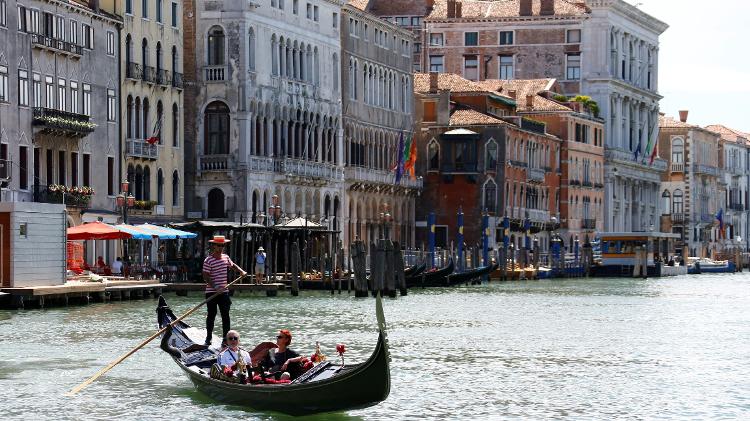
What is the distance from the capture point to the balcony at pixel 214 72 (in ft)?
188

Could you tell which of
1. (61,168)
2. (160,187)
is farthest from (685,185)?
(61,168)

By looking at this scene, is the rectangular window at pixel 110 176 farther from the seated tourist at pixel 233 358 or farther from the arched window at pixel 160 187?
the seated tourist at pixel 233 358

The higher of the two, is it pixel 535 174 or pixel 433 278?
pixel 535 174

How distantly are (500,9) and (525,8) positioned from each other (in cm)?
122

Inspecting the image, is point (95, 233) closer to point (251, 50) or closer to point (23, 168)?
point (23, 168)

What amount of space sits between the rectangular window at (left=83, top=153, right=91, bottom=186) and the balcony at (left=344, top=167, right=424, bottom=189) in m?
17.2

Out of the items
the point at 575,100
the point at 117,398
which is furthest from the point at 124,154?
the point at 575,100

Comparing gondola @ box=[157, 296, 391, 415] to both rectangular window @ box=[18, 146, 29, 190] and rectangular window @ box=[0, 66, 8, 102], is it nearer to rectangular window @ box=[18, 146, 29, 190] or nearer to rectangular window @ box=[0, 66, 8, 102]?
rectangular window @ box=[0, 66, 8, 102]

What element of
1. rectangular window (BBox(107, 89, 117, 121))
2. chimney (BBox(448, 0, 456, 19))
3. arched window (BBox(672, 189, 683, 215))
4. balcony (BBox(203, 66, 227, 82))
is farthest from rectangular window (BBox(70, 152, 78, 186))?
arched window (BBox(672, 189, 683, 215))

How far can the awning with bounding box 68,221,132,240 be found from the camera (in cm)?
4259

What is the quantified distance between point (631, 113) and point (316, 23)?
36.8 m

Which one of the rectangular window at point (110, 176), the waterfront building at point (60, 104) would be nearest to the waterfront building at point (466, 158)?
the rectangular window at point (110, 176)

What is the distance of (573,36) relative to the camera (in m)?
89.0

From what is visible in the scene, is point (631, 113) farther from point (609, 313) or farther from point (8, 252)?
point (8, 252)
